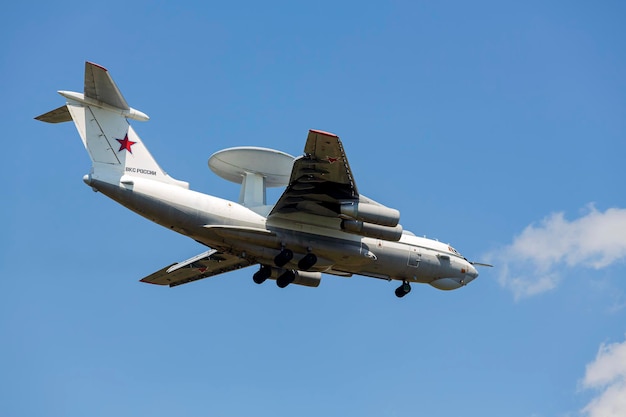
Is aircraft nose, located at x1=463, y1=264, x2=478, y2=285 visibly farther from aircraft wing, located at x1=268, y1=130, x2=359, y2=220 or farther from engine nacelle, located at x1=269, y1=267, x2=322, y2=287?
aircraft wing, located at x1=268, y1=130, x2=359, y2=220

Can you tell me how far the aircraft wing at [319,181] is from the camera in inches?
957

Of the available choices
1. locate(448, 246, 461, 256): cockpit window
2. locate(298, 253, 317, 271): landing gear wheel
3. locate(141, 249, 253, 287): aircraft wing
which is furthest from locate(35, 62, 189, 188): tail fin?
locate(448, 246, 461, 256): cockpit window

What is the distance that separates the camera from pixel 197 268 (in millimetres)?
32031

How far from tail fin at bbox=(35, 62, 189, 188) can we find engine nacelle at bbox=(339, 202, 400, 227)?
14.8 ft

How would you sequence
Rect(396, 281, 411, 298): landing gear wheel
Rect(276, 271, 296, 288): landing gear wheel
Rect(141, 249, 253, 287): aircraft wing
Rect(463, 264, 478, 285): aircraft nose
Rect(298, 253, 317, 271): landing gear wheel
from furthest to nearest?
1. Rect(463, 264, 478, 285): aircraft nose
2. Rect(141, 249, 253, 287): aircraft wing
3. Rect(396, 281, 411, 298): landing gear wheel
4. Rect(276, 271, 296, 288): landing gear wheel
5. Rect(298, 253, 317, 271): landing gear wheel

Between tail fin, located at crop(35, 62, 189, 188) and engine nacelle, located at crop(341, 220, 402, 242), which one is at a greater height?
tail fin, located at crop(35, 62, 189, 188)

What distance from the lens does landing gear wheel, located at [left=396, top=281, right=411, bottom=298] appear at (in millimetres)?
30812

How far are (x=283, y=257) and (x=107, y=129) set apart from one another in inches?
236

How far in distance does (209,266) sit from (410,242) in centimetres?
664

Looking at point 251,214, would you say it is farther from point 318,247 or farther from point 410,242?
point 410,242

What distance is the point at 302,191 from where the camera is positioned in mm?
26641

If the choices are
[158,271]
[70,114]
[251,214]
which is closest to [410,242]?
[251,214]

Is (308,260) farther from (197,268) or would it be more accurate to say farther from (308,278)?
(197,268)

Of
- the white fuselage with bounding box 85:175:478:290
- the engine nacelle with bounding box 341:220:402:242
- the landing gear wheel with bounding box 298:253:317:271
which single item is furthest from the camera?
the landing gear wheel with bounding box 298:253:317:271
